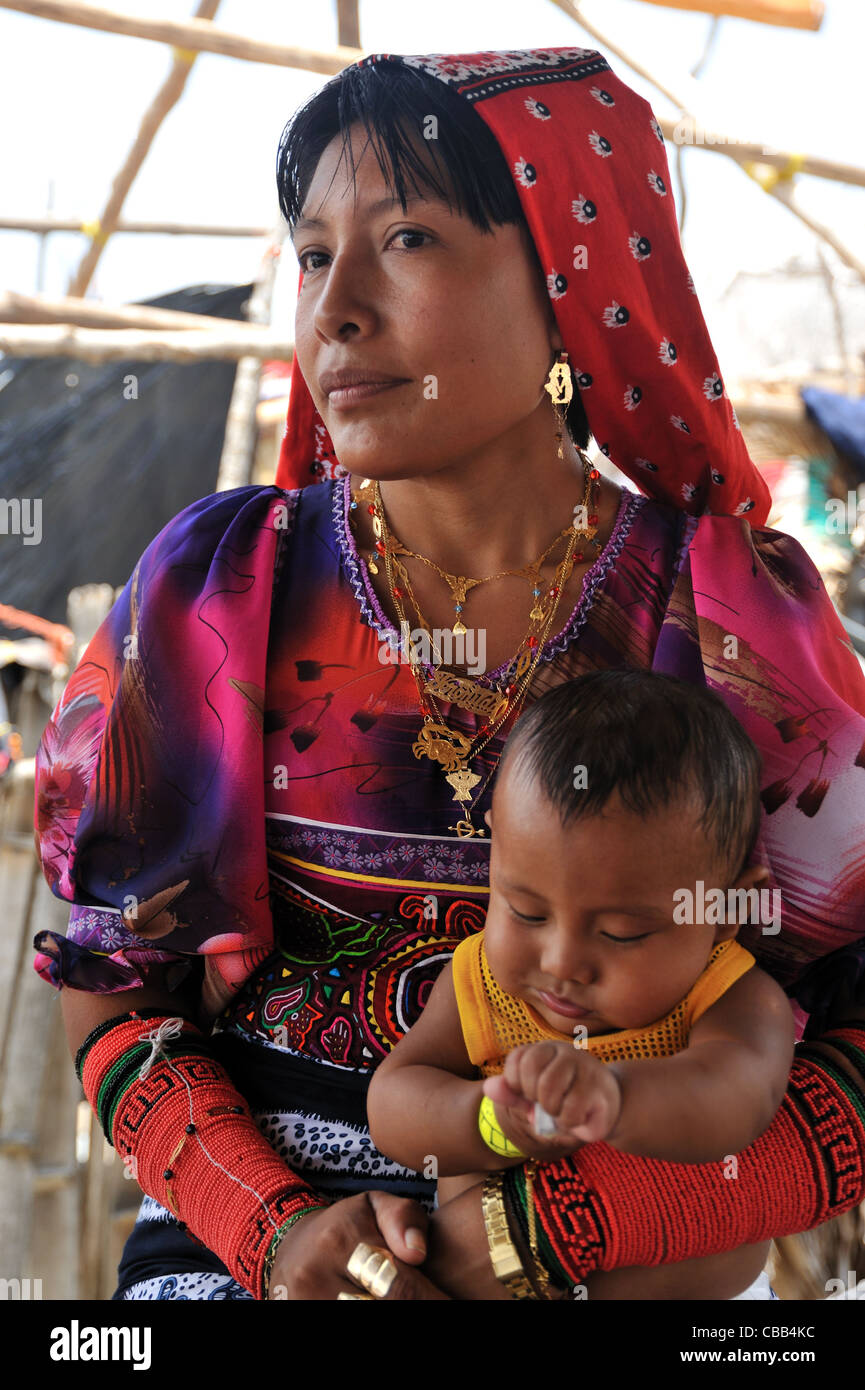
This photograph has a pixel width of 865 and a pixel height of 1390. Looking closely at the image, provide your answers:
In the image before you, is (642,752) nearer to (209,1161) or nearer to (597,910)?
(597,910)

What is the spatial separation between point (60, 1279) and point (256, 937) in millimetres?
2145

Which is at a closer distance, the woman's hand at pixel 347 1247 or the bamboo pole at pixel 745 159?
the woman's hand at pixel 347 1247

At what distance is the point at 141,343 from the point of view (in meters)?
3.43

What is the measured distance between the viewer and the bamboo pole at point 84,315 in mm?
3365

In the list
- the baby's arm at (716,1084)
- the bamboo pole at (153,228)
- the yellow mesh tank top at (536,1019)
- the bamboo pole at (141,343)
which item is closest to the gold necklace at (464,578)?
the yellow mesh tank top at (536,1019)

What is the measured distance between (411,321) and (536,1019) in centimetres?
80

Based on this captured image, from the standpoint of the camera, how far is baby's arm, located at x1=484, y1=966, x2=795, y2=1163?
1.01 metres

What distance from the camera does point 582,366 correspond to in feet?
5.38

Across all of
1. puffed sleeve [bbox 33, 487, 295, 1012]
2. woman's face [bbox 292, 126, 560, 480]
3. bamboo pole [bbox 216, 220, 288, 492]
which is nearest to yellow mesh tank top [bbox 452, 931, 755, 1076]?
puffed sleeve [bbox 33, 487, 295, 1012]

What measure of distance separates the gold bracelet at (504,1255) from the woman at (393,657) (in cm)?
20

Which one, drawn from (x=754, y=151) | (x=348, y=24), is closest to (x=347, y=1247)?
(x=754, y=151)

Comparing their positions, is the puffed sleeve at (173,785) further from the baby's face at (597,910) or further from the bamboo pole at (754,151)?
the bamboo pole at (754,151)

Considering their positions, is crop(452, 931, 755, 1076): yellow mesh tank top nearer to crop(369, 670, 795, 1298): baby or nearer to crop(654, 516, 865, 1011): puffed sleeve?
crop(369, 670, 795, 1298): baby

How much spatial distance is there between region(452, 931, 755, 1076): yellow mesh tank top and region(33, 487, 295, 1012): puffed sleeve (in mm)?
352
